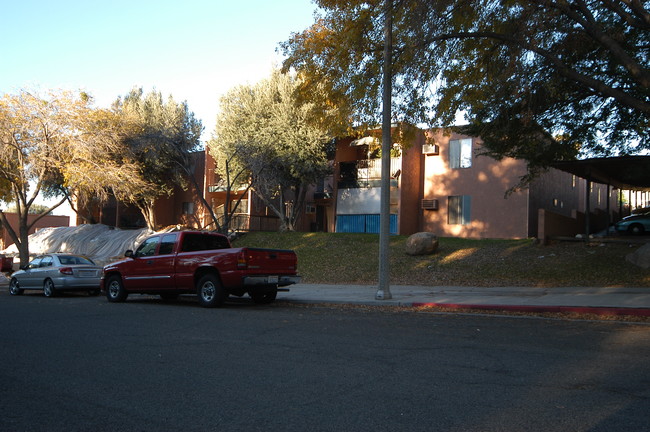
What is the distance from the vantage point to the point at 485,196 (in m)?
27.4

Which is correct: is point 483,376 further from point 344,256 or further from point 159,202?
point 159,202

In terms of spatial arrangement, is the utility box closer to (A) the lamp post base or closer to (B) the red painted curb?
(A) the lamp post base

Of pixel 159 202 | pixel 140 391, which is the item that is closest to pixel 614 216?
pixel 159 202

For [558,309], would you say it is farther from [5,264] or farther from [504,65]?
[5,264]

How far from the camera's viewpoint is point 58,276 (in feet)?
56.5

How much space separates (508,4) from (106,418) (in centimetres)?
1145

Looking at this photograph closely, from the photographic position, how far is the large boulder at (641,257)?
15.9 m

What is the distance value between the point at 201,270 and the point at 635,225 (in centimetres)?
2137

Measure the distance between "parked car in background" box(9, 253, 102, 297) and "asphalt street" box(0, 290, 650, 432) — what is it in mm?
7354

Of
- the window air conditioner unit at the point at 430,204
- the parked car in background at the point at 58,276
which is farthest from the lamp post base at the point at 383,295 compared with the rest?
the window air conditioner unit at the point at 430,204

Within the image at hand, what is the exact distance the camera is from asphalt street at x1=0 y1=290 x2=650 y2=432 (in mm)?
4648

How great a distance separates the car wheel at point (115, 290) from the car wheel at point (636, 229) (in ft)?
73.7

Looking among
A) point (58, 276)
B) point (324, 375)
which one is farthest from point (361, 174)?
point (324, 375)

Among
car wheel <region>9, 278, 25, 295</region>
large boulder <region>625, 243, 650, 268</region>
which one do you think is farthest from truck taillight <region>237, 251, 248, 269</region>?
large boulder <region>625, 243, 650, 268</region>
